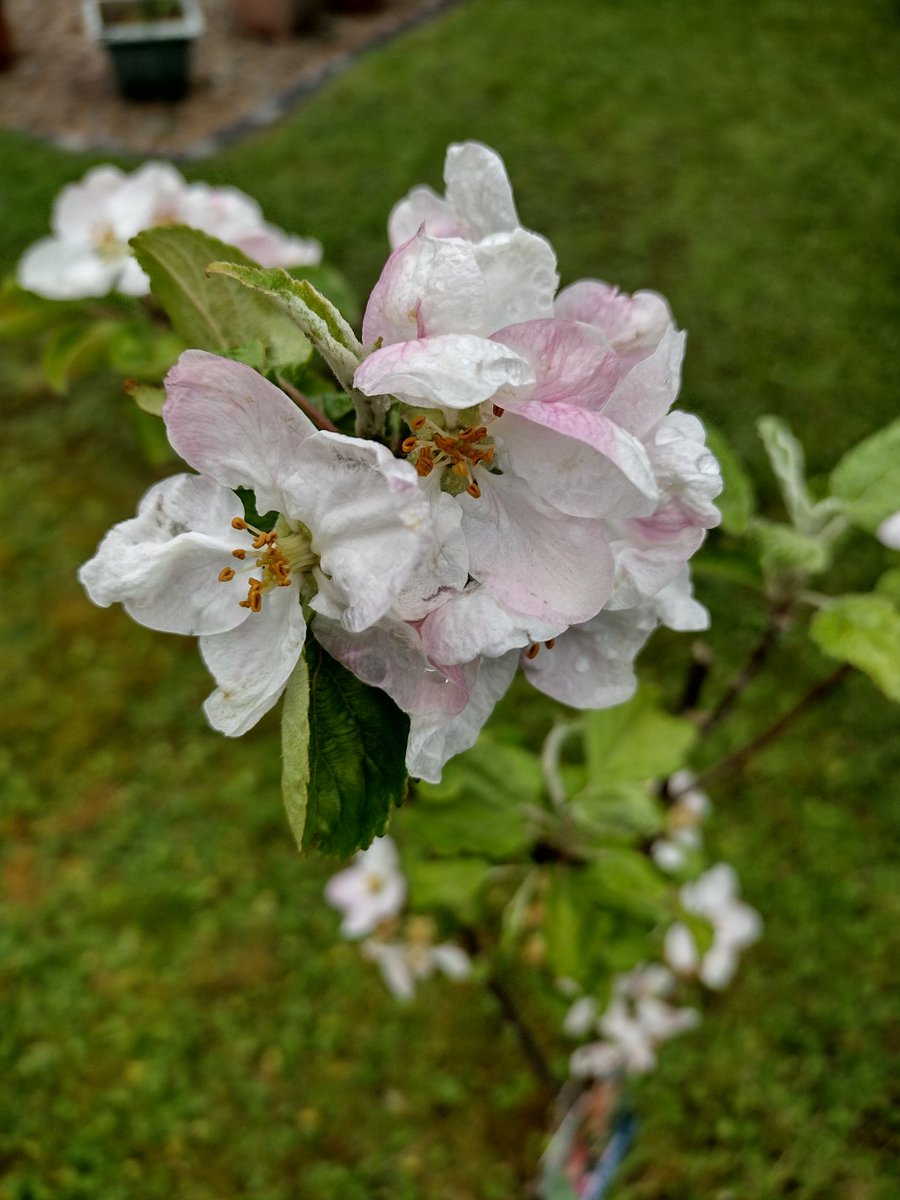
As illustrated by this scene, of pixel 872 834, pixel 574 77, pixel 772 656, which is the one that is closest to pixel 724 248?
pixel 574 77

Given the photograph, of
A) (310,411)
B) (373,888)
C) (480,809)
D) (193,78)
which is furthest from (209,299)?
(193,78)

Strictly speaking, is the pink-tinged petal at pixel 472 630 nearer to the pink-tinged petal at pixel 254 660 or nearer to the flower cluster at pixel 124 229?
the pink-tinged petal at pixel 254 660

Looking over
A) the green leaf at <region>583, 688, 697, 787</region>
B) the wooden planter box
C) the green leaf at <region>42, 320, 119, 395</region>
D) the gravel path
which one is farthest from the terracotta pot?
the green leaf at <region>583, 688, 697, 787</region>

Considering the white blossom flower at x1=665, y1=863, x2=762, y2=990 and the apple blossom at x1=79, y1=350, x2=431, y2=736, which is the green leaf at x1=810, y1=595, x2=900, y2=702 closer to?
the apple blossom at x1=79, y1=350, x2=431, y2=736

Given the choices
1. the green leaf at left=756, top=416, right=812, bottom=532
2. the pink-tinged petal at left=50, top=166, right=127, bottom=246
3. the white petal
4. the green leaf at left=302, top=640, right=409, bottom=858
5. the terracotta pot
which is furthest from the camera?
the terracotta pot

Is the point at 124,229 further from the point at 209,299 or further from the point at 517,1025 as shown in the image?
the point at 517,1025

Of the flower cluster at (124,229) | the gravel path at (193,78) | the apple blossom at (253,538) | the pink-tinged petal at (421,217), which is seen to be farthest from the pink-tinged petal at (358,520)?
the gravel path at (193,78)
